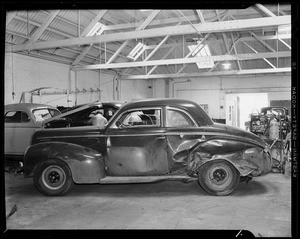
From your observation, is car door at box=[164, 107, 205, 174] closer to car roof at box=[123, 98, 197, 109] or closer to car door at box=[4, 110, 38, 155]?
car roof at box=[123, 98, 197, 109]

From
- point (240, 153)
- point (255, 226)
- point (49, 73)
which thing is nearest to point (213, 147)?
point (240, 153)

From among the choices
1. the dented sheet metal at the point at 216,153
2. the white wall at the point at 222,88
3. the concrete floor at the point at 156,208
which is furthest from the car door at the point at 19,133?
the white wall at the point at 222,88

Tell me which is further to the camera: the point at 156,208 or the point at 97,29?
the point at 97,29

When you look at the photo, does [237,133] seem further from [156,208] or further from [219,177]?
[156,208]

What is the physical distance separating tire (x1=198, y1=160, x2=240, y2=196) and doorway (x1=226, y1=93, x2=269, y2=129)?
10.4 m

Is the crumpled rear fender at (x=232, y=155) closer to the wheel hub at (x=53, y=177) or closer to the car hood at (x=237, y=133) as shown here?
the car hood at (x=237, y=133)

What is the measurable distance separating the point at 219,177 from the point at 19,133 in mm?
5598

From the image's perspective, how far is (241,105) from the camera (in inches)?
992

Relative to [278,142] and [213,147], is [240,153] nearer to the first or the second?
[213,147]

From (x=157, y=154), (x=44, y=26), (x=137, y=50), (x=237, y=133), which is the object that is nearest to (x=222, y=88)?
(x=137, y=50)

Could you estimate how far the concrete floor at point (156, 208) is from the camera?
13.4ft

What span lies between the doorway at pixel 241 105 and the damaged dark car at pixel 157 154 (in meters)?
10.3
